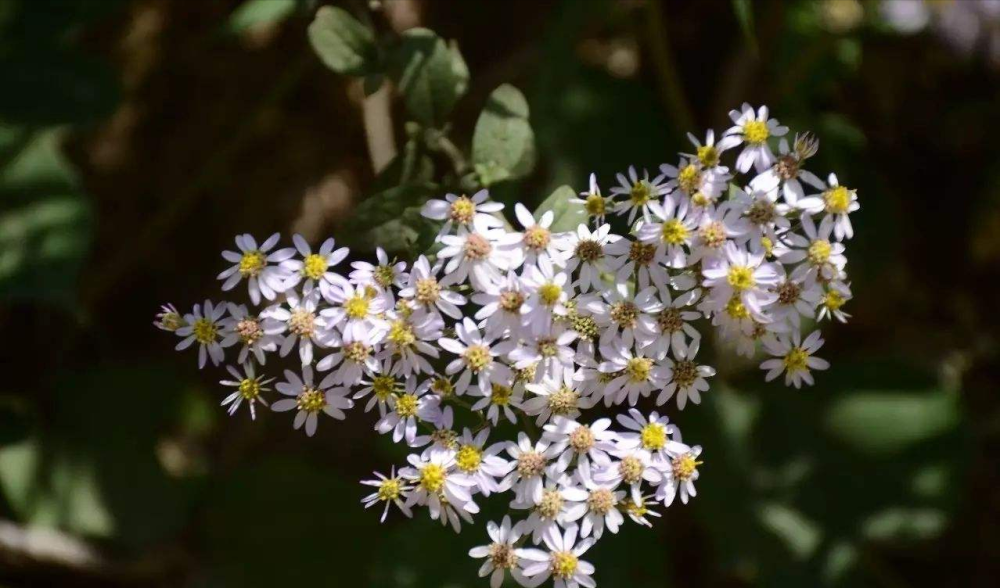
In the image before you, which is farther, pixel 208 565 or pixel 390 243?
pixel 208 565

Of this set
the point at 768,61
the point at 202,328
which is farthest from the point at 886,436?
the point at 202,328

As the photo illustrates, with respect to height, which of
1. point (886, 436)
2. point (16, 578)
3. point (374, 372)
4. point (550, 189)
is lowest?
point (16, 578)

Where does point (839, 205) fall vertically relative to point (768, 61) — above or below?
below

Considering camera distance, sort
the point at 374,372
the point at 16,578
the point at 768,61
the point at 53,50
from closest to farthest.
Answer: the point at 374,372
the point at 53,50
the point at 768,61
the point at 16,578

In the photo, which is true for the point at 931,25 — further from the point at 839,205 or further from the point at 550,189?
the point at 839,205

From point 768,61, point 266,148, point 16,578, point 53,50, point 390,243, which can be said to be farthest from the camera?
point 266,148

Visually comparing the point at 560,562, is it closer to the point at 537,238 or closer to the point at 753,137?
the point at 537,238

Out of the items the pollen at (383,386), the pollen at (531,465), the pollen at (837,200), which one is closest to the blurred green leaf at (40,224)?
the pollen at (383,386)
